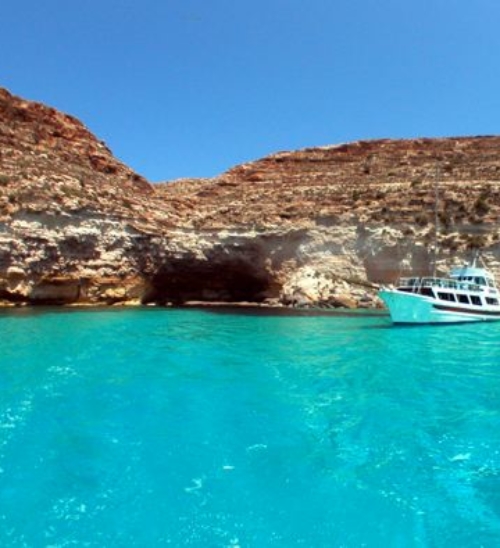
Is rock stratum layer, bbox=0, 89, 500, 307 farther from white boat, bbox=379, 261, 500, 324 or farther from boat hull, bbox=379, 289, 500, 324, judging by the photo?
boat hull, bbox=379, 289, 500, 324

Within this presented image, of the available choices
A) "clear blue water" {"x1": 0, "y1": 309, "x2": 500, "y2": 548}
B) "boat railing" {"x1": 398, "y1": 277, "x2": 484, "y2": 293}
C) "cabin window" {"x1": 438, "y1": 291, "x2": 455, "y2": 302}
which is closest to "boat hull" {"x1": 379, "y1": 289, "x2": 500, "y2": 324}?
"cabin window" {"x1": 438, "y1": 291, "x2": 455, "y2": 302}

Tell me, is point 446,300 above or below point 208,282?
below

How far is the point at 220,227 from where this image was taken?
1677 inches

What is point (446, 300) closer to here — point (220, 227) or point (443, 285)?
point (443, 285)

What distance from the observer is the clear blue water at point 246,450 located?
6.54 meters

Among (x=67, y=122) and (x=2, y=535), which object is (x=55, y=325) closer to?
(x=2, y=535)

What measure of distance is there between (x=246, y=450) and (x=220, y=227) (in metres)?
34.7

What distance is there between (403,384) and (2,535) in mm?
10166

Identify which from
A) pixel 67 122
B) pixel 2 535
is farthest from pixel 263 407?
pixel 67 122

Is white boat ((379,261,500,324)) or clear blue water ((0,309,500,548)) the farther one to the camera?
white boat ((379,261,500,324))

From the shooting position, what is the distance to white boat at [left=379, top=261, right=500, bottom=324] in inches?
1122

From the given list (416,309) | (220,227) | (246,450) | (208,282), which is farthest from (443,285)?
(246,450)

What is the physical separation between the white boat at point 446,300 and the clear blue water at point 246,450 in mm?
11192

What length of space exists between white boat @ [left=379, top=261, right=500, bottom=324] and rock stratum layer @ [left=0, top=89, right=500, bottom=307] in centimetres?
497
